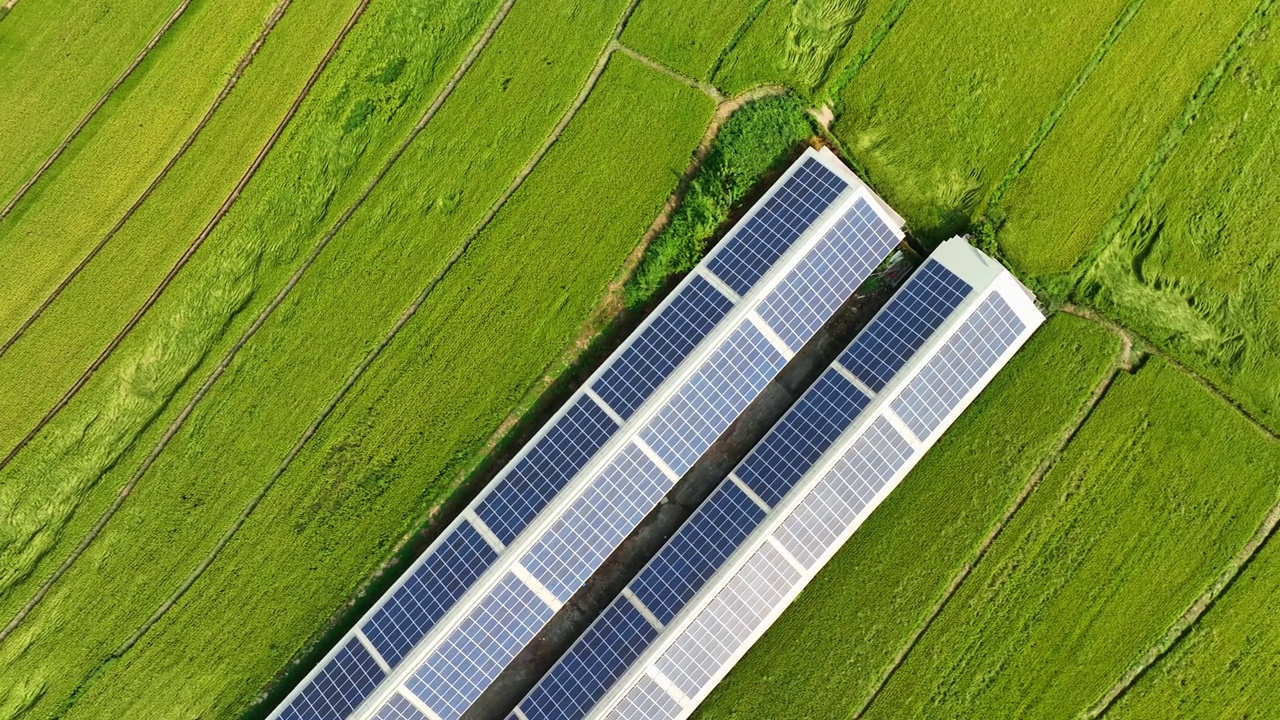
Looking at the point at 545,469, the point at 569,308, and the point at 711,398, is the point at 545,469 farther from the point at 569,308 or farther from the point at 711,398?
the point at 711,398

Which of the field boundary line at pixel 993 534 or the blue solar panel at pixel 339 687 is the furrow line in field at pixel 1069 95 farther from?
the blue solar panel at pixel 339 687

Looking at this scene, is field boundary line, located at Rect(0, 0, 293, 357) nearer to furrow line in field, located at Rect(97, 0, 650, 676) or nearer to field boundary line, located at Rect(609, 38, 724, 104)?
furrow line in field, located at Rect(97, 0, 650, 676)

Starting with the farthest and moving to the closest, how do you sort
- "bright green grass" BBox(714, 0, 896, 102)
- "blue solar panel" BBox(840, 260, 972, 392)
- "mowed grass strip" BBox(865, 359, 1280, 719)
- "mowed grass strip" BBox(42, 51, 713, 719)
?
"bright green grass" BBox(714, 0, 896, 102) < "mowed grass strip" BBox(42, 51, 713, 719) < "mowed grass strip" BBox(865, 359, 1280, 719) < "blue solar panel" BBox(840, 260, 972, 392)

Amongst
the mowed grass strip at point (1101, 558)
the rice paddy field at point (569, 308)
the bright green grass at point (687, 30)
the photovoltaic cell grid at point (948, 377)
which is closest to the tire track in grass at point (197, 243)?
the rice paddy field at point (569, 308)

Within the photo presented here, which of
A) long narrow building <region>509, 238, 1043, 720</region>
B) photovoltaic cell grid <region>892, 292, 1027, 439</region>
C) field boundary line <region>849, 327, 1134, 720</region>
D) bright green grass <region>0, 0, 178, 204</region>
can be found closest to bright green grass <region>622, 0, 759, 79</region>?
long narrow building <region>509, 238, 1043, 720</region>

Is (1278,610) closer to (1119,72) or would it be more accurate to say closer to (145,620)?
(1119,72)

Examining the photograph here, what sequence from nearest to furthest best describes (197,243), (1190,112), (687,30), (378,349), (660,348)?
(660,348) → (1190,112) → (378,349) → (687,30) → (197,243)

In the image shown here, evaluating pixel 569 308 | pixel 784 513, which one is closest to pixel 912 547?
pixel 784 513
